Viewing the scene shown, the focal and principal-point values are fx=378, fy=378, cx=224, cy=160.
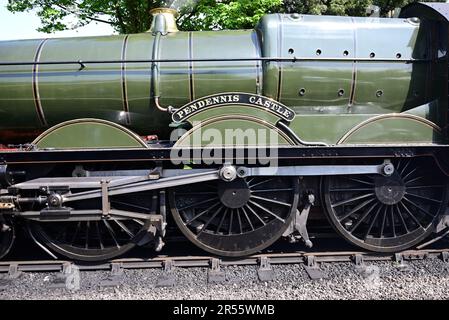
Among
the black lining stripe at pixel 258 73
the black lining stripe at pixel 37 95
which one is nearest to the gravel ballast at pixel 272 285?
the black lining stripe at pixel 37 95

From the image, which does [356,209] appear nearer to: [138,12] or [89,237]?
[89,237]

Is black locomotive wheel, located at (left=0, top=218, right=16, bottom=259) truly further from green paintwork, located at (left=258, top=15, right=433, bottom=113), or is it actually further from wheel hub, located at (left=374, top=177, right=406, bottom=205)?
wheel hub, located at (left=374, top=177, right=406, bottom=205)

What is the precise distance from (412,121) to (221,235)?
2.66 metres

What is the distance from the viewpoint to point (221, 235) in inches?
185

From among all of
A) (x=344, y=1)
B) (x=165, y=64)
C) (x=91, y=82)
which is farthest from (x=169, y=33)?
(x=344, y=1)

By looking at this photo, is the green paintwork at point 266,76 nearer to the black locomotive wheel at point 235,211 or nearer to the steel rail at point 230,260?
the black locomotive wheel at point 235,211

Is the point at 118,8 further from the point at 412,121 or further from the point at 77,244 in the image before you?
the point at 412,121

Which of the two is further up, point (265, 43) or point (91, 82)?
point (265, 43)

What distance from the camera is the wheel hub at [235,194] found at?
454 cm

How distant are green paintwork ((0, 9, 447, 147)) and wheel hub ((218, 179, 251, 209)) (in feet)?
3.52

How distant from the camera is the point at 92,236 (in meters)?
4.90

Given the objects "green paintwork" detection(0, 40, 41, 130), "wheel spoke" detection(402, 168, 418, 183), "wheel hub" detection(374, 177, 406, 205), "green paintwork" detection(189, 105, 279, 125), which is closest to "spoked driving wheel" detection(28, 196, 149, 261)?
"green paintwork" detection(0, 40, 41, 130)

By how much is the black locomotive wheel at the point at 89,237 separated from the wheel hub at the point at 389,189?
9.52 ft
